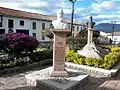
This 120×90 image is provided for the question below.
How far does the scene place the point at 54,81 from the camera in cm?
686

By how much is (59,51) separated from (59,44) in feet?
0.95

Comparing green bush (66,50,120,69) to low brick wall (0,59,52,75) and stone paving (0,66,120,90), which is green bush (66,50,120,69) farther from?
low brick wall (0,59,52,75)

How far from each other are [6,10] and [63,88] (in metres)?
27.0

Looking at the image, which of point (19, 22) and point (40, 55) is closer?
point (40, 55)

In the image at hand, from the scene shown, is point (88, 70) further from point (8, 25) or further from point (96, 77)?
point (8, 25)

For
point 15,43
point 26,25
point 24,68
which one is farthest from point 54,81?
point 26,25

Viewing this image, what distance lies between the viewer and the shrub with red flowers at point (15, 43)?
9.78m

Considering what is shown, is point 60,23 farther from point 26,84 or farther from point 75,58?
point 75,58

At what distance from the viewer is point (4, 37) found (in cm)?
988

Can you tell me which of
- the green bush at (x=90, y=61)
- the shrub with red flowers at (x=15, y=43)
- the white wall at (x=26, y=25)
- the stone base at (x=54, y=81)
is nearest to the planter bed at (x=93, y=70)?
the green bush at (x=90, y=61)

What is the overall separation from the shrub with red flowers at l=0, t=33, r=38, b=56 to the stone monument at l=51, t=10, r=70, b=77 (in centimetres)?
322

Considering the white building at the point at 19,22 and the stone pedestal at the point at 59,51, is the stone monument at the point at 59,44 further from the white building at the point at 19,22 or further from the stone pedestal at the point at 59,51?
the white building at the point at 19,22

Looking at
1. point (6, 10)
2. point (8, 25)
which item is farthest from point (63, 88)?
point (6, 10)

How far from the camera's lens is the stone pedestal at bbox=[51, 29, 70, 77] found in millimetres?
7319
